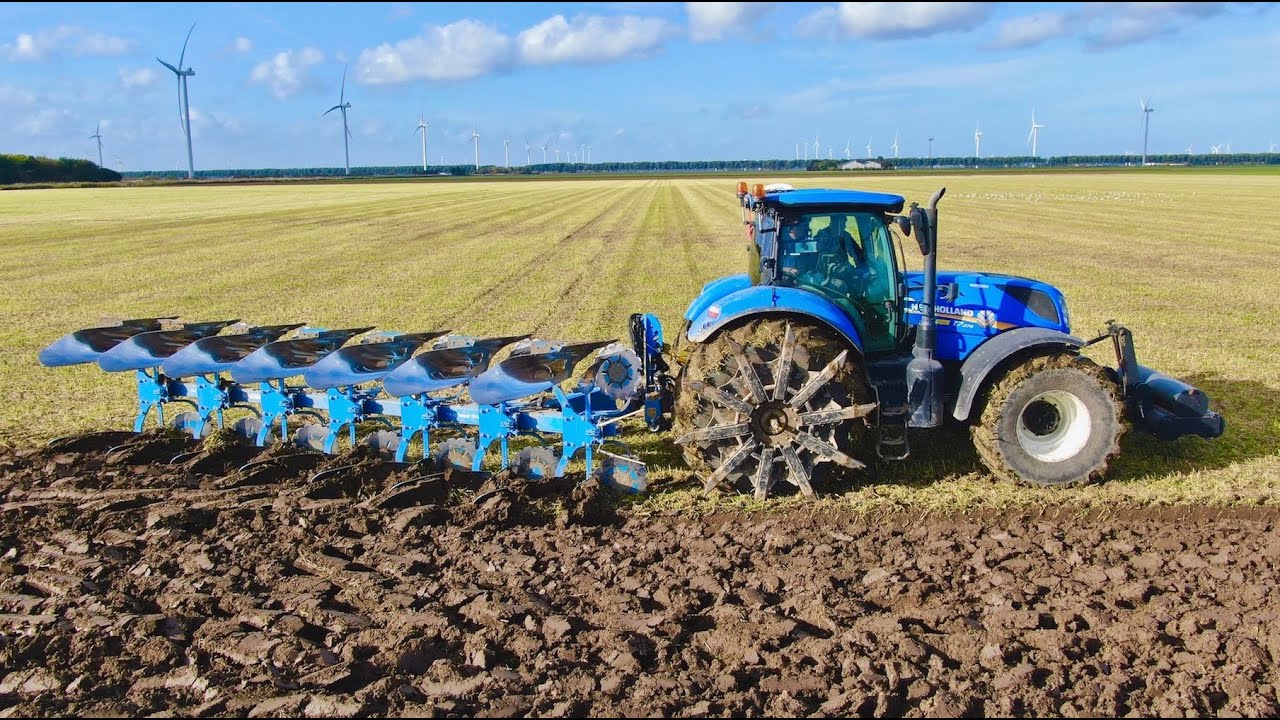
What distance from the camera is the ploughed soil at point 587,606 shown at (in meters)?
4.03

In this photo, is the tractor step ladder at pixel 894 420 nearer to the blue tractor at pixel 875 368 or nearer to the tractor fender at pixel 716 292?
the blue tractor at pixel 875 368

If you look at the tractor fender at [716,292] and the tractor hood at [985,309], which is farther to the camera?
the tractor fender at [716,292]

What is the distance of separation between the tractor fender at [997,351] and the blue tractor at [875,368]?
0.04 ft

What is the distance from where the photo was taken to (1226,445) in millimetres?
7645

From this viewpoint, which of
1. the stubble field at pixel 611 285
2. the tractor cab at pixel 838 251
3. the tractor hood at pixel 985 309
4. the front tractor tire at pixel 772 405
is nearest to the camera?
the front tractor tire at pixel 772 405

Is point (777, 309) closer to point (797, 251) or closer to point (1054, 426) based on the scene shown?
point (797, 251)

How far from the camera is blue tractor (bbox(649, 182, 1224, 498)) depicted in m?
6.30

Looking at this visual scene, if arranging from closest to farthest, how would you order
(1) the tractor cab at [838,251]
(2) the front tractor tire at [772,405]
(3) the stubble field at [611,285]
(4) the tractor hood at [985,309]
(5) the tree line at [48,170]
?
(2) the front tractor tire at [772,405]
(1) the tractor cab at [838,251]
(4) the tractor hood at [985,309]
(3) the stubble field at [611,285]
(5) the tree line at [48,170]

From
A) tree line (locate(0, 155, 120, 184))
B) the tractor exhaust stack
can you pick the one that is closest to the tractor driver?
the tractor exhaust stack

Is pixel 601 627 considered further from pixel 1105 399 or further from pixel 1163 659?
pixel 1105 399

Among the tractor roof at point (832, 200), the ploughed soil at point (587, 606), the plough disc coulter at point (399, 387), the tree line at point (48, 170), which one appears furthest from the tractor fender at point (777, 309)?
the tree line at point (48, 170)

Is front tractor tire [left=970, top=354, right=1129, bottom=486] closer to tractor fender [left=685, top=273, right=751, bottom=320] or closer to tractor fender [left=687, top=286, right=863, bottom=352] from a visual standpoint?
tractor fender [left=687, top=286, right=863, bottom=352]

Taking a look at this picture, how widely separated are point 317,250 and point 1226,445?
23119mm

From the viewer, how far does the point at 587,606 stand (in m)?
4.93
